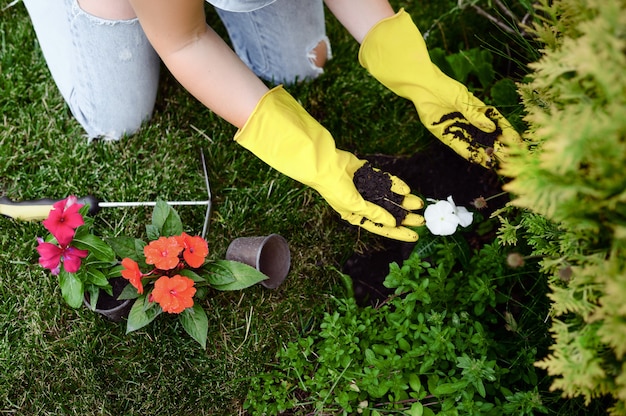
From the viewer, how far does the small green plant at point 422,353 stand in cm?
171

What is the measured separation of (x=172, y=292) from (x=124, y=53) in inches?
37.6

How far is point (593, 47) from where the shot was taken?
0.99 m

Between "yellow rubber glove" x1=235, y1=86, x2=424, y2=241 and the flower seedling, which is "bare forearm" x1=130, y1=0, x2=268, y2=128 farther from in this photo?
the flower seedling

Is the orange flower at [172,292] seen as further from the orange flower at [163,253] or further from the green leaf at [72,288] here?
the green leaf at [72,288]

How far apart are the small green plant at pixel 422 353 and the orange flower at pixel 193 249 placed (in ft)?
1.51

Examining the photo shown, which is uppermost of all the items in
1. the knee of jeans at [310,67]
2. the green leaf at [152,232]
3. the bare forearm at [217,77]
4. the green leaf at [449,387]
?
the bare forearm at [217,77]

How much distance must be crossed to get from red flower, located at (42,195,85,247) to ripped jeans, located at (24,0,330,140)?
2.24ft

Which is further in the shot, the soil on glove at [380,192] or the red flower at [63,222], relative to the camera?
the soil on glove at [380,192]

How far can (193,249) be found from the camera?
1766mm

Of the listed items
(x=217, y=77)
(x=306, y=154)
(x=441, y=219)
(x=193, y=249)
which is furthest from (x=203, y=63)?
(x=441, y=219)

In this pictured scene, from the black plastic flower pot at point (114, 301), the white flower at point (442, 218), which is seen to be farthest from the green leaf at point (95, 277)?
the white flower at point (442, 218)

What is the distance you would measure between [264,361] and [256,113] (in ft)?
2.86

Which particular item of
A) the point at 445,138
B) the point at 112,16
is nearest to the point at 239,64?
the point at 112,16

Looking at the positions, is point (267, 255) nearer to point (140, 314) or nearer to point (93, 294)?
point (140, 314)
